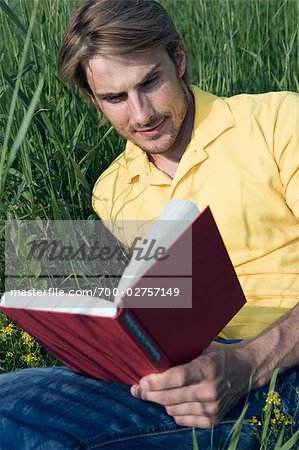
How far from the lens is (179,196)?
2.23m

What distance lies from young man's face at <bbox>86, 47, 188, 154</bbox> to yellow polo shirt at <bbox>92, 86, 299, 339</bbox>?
66mm

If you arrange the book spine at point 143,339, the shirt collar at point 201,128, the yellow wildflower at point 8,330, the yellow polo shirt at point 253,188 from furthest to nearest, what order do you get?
the yellow wildflower at point 8,330 < the shirt collar at point 201,128 < the yellow polo shirt at point 253,188 < the book spine at point 143,339

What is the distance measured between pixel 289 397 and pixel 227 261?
14.3 inches

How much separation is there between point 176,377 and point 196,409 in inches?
3.9

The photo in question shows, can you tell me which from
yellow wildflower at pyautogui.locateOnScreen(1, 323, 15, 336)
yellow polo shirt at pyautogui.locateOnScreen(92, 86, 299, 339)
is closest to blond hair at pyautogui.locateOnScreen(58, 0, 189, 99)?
yellow polo shirt at pyautogui.locateOnScreen(92, 86, 299, 339)

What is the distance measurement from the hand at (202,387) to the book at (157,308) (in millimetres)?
22

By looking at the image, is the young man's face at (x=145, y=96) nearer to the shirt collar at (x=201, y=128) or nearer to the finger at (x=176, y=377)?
the shirt collar at (x=201, y=128)

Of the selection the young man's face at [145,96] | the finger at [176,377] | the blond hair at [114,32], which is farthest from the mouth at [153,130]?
the finger at [176,377]

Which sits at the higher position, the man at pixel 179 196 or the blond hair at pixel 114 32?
the blond hair at pixel 114 32

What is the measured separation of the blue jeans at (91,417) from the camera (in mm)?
1772

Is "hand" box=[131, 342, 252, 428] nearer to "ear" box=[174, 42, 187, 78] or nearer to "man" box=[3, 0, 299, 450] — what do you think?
"man" box=[3, 0, 299, 450]

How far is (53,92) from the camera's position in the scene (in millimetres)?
2797

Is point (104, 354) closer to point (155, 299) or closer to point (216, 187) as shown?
point (155, 299)

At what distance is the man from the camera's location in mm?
1782
